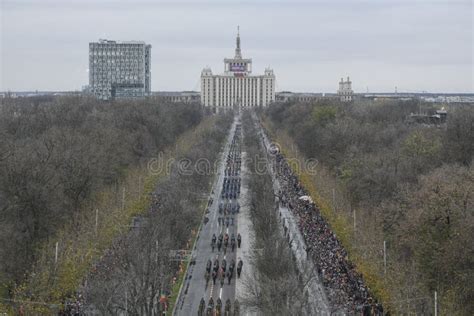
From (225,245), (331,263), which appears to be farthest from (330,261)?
(225,245)

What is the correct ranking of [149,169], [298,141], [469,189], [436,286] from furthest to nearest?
1. [298,141]
2. [149,169]
3. [469,189]
4. [436,286]

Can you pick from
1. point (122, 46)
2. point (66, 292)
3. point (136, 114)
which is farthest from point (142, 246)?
point (122, 46)

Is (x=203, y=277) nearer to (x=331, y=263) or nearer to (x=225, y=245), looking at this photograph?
(x=331, y=263)

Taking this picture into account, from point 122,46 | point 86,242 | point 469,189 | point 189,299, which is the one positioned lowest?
point 189,299

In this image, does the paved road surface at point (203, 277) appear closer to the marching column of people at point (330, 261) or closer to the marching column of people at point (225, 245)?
the marching column of people at point (225, 245)

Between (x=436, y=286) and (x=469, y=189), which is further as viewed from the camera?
(x=469, y=189)

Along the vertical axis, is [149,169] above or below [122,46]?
below

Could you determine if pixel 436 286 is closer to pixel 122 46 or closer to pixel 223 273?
pixel 223 273

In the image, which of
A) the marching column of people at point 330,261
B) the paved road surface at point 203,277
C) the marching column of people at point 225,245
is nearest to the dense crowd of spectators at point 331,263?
the marching column of people at point 330,261
